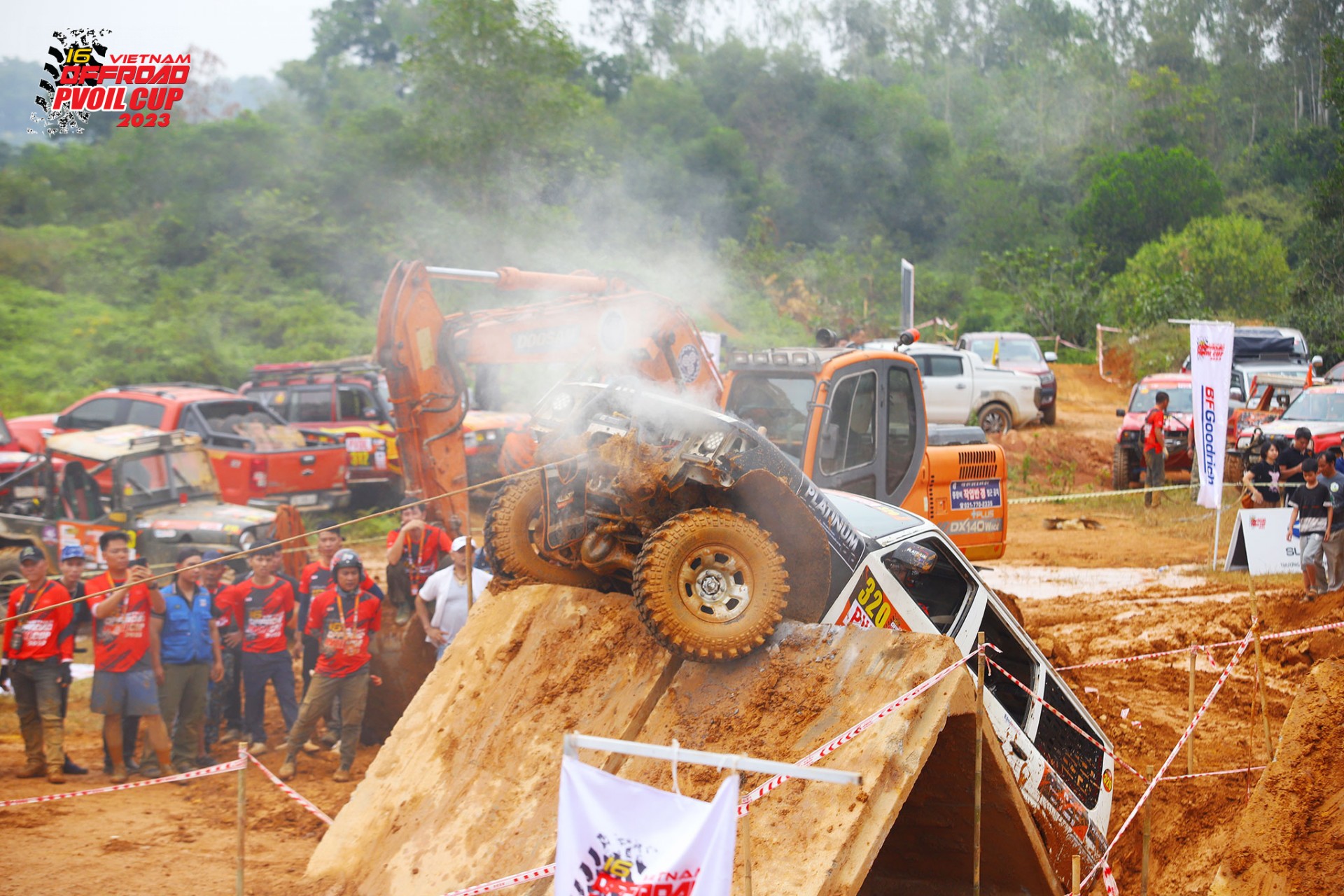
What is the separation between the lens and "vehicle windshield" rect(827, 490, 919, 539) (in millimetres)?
5391

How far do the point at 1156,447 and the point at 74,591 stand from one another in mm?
15144

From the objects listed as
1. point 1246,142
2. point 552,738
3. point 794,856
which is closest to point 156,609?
point 552,738

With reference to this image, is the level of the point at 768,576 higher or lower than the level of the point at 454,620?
higher

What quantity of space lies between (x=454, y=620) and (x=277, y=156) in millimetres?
31310

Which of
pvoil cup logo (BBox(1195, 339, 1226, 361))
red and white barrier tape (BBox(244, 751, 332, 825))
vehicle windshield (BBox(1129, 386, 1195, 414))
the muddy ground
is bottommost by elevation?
the muddy ground

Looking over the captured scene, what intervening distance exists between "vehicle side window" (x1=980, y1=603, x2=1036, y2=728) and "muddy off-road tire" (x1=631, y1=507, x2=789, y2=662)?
170cm

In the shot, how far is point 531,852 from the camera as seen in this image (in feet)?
13.2

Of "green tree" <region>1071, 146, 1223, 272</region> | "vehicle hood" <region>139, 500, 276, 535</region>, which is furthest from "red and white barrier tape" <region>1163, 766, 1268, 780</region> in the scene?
"green tree" <region>1071, 146, 1223, 272</region>

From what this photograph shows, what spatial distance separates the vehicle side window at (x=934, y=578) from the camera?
17.3 feet

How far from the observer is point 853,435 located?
28.2 ft

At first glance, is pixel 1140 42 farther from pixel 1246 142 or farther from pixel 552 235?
pixel 552 235

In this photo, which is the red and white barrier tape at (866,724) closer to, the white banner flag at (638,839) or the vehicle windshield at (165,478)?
the white banner flag at (638,839)

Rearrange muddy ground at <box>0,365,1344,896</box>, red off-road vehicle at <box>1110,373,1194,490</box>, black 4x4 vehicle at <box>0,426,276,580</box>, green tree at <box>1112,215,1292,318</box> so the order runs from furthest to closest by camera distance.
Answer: green tree at <box>1112,215,1292,318</box>, red off-road vehicle at <box>1110,373,1194,490</box>, black 4x4 vehicle at <box>0,426,276,580</box>, muddy ground at <box>0,365,1344,896</box>

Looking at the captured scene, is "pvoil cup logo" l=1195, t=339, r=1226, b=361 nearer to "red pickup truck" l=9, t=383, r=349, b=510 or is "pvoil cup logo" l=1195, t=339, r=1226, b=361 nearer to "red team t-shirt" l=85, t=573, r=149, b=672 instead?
"red pickup truck" l=9, t=383, r=349, b=510
